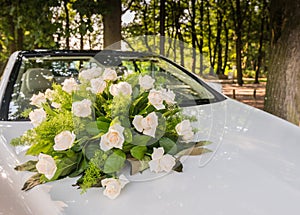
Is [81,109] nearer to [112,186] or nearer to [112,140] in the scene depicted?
[112,140]

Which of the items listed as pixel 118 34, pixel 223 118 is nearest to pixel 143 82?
pixel 223 118

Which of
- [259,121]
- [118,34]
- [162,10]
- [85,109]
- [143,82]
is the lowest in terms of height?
[259,121]

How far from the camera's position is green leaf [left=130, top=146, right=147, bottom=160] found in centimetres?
145

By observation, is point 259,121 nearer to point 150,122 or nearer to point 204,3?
point 150,122

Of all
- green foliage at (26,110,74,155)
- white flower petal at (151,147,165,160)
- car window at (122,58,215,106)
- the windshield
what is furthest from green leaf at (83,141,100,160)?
car window at (122,58,215,106)

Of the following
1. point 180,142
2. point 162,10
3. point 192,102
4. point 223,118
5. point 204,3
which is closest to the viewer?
point 180,142

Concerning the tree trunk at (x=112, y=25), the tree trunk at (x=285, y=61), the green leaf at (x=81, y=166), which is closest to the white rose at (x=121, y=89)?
the green leaf at (x=81, y=166)

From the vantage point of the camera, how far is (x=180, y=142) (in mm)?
1602

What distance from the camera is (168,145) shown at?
1.51 m

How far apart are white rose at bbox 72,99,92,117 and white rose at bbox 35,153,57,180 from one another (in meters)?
0.23

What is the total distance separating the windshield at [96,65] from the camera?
2488 mm

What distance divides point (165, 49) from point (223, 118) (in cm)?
76

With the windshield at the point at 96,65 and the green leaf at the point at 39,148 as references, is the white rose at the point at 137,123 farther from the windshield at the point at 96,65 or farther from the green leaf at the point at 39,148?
the windshield at the point at 96,65

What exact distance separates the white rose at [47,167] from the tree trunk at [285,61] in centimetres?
334
